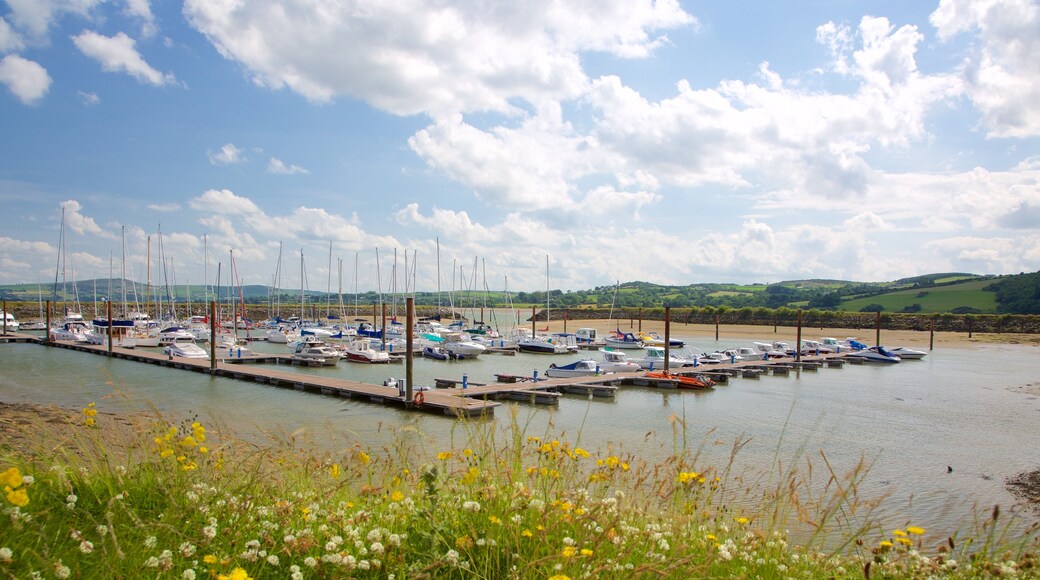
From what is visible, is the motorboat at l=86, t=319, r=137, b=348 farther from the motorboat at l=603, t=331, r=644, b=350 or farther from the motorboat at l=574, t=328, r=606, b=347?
the motorboat at l=603, t=331, r=644, b=350

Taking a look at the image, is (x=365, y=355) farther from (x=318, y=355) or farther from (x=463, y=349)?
(x=463, y=349)

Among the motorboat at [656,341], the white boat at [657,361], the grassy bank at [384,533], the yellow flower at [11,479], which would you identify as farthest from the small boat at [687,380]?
the yellow flower at [11,479]

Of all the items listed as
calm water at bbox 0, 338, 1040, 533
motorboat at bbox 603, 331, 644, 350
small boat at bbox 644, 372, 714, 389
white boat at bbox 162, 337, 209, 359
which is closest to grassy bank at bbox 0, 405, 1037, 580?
calm water at bbox 0, 338, 1040, 533

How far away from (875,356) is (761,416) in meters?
34.4

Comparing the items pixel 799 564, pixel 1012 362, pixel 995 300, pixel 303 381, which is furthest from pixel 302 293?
pixel 995 300

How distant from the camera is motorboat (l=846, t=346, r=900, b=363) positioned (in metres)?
54.7

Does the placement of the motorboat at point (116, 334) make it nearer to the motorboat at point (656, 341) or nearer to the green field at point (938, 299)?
the motorboat at point (656, 341)

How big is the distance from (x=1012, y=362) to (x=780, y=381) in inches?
1095

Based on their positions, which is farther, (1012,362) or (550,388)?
(1012,362)

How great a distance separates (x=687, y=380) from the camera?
36.4m

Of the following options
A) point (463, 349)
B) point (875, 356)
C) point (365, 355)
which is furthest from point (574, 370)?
point (875, 356)

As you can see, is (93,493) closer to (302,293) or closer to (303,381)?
(303,381)

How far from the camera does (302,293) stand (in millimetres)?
78375

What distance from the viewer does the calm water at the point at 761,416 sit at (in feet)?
55.1
